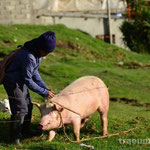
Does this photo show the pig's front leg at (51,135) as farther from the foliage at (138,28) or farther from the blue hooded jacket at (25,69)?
the foliage at (138,28)

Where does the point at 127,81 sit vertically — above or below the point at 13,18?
below

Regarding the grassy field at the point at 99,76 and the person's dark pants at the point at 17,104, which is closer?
the person's dark pants at the point at 17,104

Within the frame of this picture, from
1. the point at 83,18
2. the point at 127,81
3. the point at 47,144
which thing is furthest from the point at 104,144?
the point at 83,18

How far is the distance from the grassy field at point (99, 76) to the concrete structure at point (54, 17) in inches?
57.2

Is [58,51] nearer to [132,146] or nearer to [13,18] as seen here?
[13,18]

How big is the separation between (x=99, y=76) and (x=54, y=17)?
42.9 feet

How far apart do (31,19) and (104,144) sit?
2099 cm

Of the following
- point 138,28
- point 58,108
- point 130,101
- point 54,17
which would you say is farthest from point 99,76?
point 54,17

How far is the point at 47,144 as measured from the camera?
6.82 m

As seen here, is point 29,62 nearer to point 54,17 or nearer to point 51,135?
point 51,135

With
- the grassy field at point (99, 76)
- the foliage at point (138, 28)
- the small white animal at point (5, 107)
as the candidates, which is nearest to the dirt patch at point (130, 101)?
the grassy field at point (99, 76)

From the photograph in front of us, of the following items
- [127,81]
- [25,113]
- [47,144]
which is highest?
[25,113]

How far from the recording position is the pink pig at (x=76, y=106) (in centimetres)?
695

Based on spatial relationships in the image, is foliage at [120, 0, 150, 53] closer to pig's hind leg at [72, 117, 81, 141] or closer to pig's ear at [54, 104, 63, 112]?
pig's hind leg at [72, 117, 81, 141]
